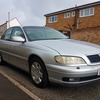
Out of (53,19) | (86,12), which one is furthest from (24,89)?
(53,19)

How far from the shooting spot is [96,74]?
447 cm

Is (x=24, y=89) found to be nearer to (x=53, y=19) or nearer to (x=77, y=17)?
(x=77, y=17)

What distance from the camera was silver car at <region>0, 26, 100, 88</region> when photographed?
4348mm

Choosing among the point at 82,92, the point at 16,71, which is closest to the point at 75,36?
the point at 16,71

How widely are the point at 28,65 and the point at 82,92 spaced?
58.6 inches

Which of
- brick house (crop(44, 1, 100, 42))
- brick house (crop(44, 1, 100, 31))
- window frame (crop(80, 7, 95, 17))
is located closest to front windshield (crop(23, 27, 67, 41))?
brick house (crop(44, 1, 100, 42))

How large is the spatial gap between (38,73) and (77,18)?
95.0 ft

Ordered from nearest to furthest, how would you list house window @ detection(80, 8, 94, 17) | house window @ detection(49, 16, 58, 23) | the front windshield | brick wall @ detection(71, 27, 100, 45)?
the front windshield < brick wall @ detection(71, 27, 100, 45) < house window @ detection(80, 8, 94, 17) < house window @ detection(49, 16, 58, 23)

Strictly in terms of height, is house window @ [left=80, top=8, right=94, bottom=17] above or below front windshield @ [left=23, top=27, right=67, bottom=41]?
above

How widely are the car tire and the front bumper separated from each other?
29cm

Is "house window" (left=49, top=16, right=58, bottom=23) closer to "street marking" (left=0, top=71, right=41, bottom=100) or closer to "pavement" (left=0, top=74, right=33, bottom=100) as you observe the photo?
"street marking" (left=0, top=71, right=41, bottom=100)

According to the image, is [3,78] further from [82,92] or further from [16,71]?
[82,92]

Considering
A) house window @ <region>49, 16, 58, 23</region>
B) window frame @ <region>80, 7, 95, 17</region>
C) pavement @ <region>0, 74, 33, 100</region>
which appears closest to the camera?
pavement @ <region>0, 74, 33, 100</region>

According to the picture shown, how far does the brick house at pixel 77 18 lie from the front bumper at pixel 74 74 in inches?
868
